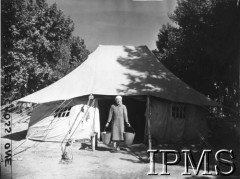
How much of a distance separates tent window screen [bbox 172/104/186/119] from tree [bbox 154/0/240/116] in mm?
4629

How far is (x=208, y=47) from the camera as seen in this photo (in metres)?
17.4

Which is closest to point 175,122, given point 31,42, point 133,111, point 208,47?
point 133,111

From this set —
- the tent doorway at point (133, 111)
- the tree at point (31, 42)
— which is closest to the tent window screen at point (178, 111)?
the tent doorway at point (133, 111)

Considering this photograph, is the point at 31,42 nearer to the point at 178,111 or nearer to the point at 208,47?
the point at 208,47

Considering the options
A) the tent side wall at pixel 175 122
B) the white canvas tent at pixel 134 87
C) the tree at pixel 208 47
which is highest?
the tree at pixel 208 47

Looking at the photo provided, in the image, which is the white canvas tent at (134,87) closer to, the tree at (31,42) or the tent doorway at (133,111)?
the tent doorway at (133,111)

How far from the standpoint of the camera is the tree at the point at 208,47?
14953 millimetres

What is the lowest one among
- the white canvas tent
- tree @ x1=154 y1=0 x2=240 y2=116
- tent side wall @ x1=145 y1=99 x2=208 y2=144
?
tent side wall @ x1=145 y1=99 x2=208 y2=144

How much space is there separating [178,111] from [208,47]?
6226 mm

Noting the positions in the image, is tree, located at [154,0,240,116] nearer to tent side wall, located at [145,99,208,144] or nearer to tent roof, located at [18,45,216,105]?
tent roof, located at [18,45,216,105]

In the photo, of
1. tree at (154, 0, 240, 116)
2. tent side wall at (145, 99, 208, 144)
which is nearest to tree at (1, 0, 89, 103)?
tent side wall at (145, 99, 208, 144)

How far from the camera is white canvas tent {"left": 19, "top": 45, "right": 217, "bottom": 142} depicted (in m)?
12.3

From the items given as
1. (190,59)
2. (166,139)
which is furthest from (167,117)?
(190,59)

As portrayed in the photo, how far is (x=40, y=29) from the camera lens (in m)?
27.2
